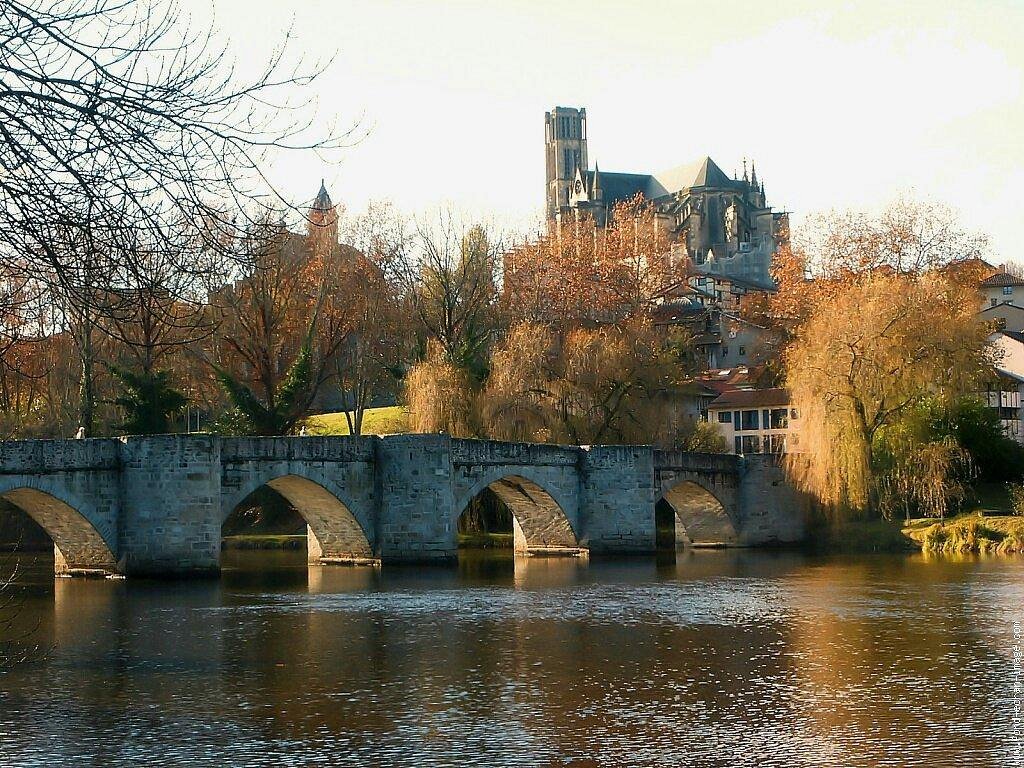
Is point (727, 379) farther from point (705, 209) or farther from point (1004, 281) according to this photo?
point (705, 209)

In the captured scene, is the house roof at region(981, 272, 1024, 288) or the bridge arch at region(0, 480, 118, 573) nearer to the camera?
the bridge arch at region(0, 480, 118, 573)

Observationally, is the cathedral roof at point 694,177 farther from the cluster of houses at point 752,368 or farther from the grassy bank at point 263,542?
the grassy bank at point 263,542

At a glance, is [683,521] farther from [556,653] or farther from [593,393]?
[556,653]

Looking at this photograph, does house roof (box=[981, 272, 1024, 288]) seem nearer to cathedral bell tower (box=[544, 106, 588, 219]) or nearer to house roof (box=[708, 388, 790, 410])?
house roof (box=[708, 388, 790, 410])

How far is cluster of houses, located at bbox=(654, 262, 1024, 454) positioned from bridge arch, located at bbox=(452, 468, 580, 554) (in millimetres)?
8230

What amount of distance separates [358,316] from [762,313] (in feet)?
66.4

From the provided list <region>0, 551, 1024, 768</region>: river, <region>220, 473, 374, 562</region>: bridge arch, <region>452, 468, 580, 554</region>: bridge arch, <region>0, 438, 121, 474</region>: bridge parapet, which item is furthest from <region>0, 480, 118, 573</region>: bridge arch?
<region>452, 468, 580, 554</region>: bridge arch

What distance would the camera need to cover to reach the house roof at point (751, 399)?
58.6 metres

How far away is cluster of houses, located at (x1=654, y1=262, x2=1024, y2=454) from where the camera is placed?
54122 mm

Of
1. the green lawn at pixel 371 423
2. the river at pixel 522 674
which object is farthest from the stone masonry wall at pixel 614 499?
the river at pixel 522 674

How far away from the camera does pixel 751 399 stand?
6028cm

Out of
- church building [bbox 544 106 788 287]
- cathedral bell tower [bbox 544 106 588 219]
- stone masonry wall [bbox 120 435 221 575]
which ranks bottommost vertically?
stone masonry wall [bbox 120 435 221 575]

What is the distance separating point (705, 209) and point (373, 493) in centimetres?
8088

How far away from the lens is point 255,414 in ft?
157
